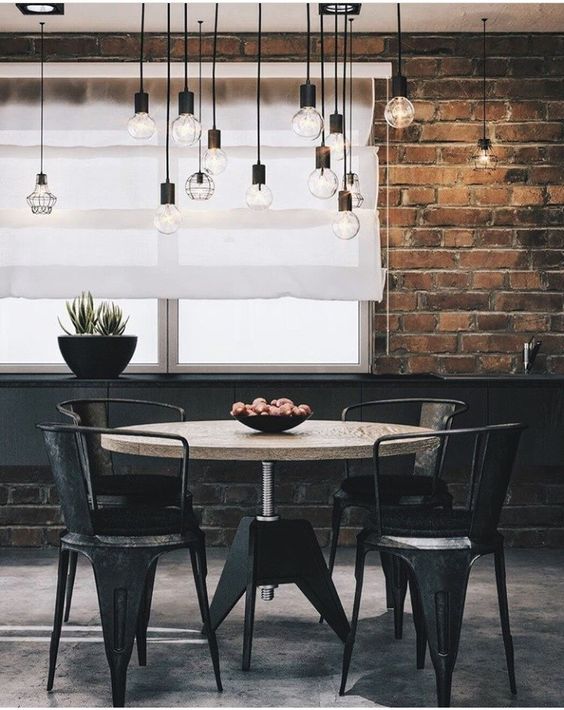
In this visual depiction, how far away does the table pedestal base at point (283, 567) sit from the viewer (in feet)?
11.8

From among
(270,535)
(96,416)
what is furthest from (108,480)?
(270,535)

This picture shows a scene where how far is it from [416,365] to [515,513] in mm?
980

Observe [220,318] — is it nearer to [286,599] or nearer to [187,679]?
[286,599]

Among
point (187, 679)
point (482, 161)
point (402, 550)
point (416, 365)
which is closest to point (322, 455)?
point (402, 550)

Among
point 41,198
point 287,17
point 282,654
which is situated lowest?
point 282,654

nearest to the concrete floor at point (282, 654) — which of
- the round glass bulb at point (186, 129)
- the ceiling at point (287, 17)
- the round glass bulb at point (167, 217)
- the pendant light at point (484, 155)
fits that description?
the round glass bulb at point (167, 217)

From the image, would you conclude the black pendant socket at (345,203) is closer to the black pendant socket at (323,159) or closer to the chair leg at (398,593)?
the black pendant socket at (323,159)

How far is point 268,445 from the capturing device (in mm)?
3256

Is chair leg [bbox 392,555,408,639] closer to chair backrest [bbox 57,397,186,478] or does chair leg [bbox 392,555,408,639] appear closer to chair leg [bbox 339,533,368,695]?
chair leg [bbox 339,533,368,695]

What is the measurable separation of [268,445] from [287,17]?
9.63 ft

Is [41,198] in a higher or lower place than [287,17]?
lower

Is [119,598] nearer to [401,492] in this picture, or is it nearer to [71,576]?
[71,576]

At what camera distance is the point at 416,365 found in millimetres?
5652

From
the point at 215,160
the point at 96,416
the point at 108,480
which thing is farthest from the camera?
the point at 96,416
